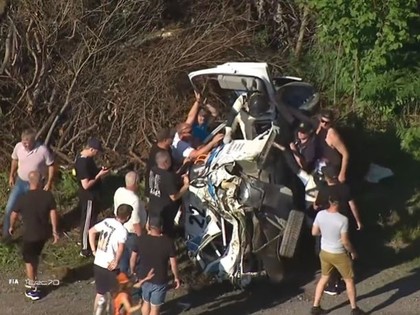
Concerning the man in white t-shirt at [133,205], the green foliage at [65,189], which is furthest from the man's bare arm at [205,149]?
the green foliage at [65,189]

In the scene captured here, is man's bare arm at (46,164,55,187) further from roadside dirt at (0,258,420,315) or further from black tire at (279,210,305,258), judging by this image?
black tire at (279,210,305,258)

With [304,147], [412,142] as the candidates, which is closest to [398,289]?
[304,147]

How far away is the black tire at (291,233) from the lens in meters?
11.7

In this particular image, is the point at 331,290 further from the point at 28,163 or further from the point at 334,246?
the point at 28,163

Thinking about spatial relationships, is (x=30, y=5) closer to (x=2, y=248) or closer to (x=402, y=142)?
(x=2, y=248)

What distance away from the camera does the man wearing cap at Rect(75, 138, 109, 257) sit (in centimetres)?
1298

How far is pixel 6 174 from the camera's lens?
15508 millimetres

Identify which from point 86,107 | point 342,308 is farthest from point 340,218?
point 86,107

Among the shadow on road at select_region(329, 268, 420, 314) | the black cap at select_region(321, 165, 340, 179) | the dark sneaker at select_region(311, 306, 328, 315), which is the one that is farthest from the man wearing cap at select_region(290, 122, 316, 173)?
the dark sneaker at select_region(311, 306, 328, 315)

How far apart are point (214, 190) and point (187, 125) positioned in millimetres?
1522

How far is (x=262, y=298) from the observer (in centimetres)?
1220

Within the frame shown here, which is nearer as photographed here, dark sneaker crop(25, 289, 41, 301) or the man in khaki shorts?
the man in khaki shorts

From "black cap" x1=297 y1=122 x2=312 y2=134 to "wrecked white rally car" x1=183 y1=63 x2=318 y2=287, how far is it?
0.15 meters

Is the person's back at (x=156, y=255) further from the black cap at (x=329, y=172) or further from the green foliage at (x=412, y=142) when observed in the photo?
the green foliage at (x=412, y=142)
